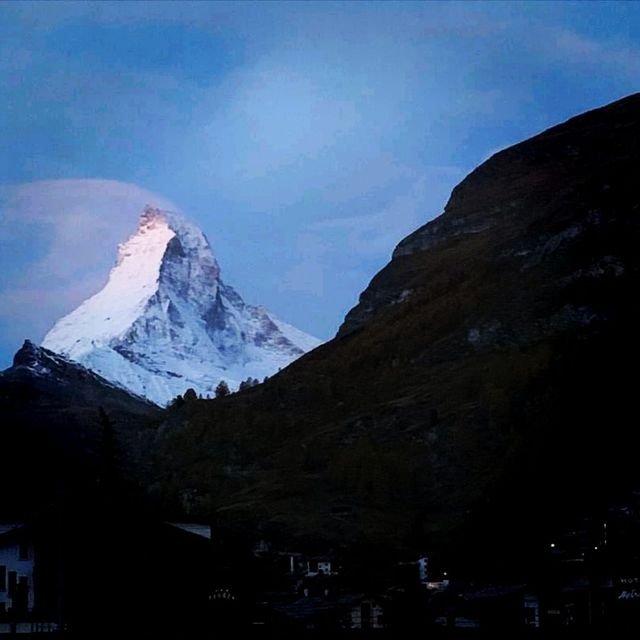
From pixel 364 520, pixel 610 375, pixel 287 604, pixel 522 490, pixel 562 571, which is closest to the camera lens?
pixel 287 604

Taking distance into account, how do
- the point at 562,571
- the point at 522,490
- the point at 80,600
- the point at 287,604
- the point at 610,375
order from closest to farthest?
the point at 80,600, the point at 287,604, the point at 562,571, the point at 522,490, the point at 610,375

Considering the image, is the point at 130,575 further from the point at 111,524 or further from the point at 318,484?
the point at 318,484

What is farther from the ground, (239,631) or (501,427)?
(501,427)

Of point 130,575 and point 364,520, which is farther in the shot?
point 364,520

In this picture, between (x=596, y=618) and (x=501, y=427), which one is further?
(x=501, y=427)

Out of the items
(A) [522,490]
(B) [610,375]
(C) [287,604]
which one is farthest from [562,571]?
(B) [610,375]

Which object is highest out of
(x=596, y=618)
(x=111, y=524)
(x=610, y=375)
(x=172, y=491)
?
(x=610, y=375)

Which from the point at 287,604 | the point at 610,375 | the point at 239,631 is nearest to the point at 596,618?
the point at 239,631

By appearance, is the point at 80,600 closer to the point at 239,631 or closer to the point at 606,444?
the point at 239,631

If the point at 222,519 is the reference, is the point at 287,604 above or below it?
below
